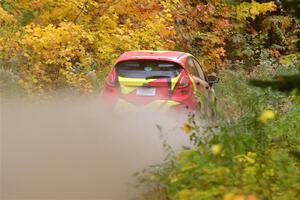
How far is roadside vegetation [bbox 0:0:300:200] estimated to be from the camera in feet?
20.7

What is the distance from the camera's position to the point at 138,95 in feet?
36.6

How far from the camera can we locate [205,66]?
22.7m

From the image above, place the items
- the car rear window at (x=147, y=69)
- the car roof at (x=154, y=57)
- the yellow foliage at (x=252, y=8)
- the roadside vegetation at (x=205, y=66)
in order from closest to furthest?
the roadside vegetation at (x=205, y=66) → the car rear window at (x=147, y=69) → the car roof at (x=154, y=57) → the yellow foliage at (x=252, y=8)

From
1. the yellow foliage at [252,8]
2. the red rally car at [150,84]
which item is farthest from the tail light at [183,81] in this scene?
the yellow foliage at [252,8]

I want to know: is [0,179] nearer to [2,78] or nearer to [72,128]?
[72,128]

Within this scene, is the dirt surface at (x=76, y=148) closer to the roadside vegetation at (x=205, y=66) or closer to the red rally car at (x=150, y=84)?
the red rally car at (x=150, y=84)

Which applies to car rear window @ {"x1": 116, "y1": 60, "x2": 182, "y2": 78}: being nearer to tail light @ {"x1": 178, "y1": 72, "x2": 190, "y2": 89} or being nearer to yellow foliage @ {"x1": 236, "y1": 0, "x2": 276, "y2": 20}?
tail light @ {"x1": 178, "y1": 72, "x2": 190, "y2": 89}

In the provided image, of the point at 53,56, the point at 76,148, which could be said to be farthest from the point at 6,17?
the point at 76,148

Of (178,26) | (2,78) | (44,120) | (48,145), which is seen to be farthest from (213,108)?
(178,26)

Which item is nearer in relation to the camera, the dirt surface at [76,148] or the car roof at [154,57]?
the dirt surface at [76,148]

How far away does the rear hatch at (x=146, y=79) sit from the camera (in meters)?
11.2

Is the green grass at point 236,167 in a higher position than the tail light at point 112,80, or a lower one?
lower

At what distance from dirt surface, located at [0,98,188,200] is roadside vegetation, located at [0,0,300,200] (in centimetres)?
53

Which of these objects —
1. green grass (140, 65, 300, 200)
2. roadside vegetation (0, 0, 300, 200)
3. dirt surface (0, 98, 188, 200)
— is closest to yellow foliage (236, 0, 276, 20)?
roadside vegetation (0, 0, 300, 200)
